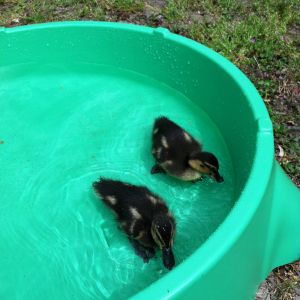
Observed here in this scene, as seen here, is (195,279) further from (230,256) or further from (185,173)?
(185,173)

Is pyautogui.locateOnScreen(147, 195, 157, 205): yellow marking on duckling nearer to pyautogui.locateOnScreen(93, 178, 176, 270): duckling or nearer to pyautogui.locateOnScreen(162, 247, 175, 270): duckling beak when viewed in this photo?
pyautogui.locateOnScreen(93, 178, 176, 270): duckling

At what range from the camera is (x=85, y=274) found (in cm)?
222

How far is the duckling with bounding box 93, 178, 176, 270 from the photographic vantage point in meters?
1.99

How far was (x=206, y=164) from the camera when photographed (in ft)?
7.49

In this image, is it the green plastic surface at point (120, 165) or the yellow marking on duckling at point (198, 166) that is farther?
the yellow marking on duckling at point (198, 166)

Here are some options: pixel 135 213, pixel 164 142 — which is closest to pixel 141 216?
pixel 135 213

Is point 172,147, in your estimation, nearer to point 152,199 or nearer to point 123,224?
point 152,199

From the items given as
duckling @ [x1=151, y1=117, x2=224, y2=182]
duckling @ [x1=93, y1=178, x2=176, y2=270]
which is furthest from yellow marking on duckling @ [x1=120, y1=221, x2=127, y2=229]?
duckling @ [x1=151, y1=117, x2=224, y2=182]

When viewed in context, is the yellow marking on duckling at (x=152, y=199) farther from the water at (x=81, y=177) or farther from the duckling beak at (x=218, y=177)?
the duckling beak at (x=218, y=177)

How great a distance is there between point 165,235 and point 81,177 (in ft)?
2.92

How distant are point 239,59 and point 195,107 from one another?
20.3 inches

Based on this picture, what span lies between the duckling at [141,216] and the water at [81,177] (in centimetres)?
10

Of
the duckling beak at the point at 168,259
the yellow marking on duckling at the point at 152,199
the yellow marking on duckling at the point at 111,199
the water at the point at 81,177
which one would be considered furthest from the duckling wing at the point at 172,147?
the duckling beak at the point at 168,259

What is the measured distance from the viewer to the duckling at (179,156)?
232 centimetres
